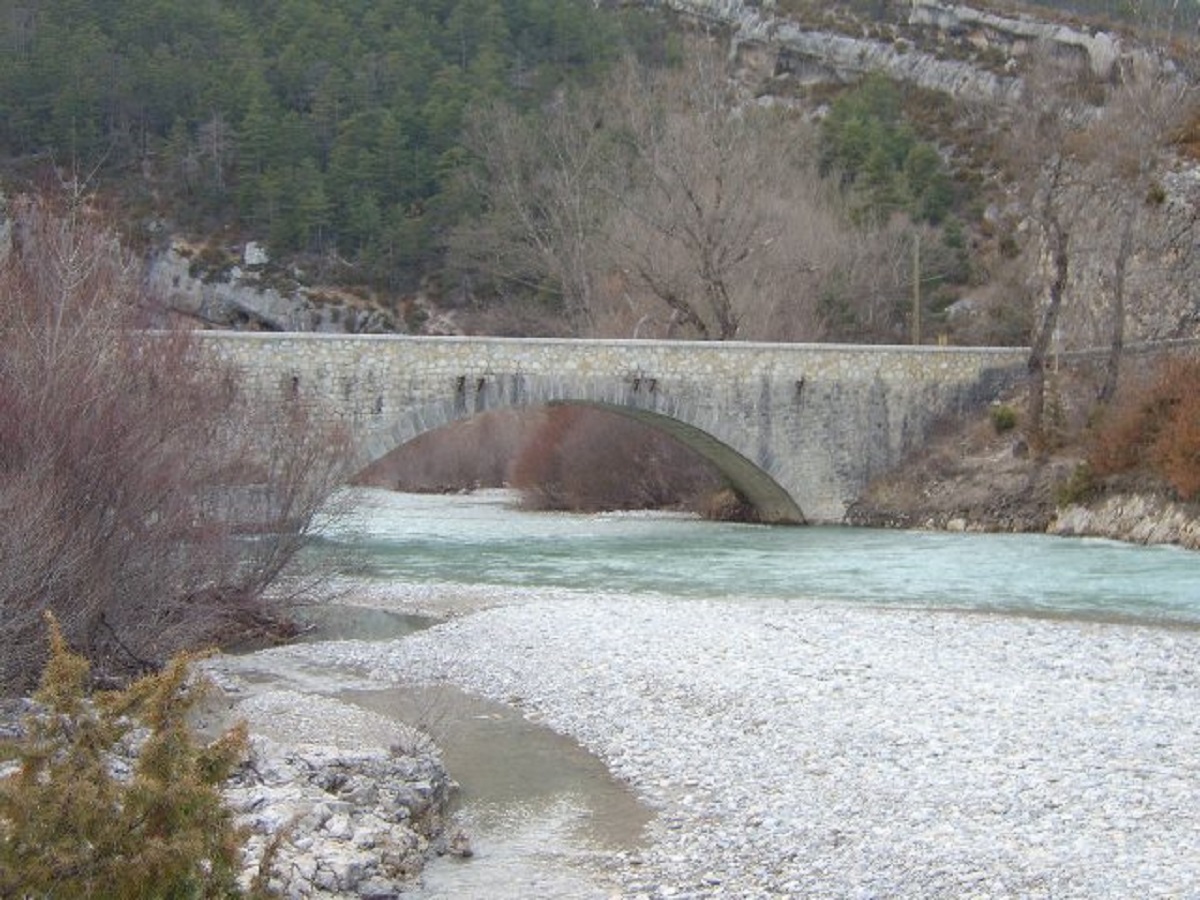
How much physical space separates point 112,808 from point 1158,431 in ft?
77.9

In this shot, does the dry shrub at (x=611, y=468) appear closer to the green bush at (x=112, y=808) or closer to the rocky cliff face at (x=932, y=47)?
the green bush at (x=112, y=808)

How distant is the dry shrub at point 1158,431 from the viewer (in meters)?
24.3

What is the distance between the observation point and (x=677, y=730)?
11.2 m

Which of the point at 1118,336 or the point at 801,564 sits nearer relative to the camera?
the point at 801,564

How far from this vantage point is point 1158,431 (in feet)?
85.3

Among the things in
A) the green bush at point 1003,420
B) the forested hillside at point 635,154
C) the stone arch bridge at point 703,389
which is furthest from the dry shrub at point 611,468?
the green bush at point 1003,420

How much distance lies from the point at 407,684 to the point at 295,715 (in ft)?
6.69

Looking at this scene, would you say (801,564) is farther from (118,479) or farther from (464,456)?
(464,456)

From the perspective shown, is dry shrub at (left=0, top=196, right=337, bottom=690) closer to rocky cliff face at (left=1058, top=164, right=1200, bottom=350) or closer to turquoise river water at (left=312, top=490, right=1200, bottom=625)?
turquoise river water at (left=312, top=490, right=1200, bottom=625)

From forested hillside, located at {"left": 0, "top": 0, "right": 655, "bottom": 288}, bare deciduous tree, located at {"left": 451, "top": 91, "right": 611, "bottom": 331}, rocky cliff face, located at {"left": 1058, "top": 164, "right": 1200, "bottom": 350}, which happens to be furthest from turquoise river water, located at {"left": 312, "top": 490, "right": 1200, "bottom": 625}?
forested hillside, located at {"left": 0, "top": 0, "right": 655, "bottom": 288}

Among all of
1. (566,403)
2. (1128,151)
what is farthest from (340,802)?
(1128,151)

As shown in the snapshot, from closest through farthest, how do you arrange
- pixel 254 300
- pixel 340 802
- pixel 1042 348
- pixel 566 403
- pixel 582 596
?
pixel 340 802 < pixel 582 596 < pixel 566 403 < pixel 1042 348 < pixel 254 300

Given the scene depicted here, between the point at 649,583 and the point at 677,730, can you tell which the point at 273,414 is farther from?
the point at 677,730

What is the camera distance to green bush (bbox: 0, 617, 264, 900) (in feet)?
17.2
